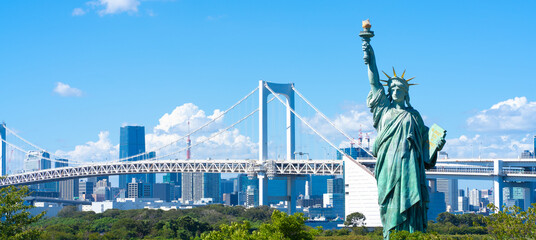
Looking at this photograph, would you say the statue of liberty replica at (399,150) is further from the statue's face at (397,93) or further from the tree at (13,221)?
the tree at (13,221)

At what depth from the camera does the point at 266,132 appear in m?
75.1

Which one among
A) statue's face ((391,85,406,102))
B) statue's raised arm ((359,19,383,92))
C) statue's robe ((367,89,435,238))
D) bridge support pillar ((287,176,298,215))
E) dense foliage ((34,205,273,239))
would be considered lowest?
dense foliage ((34,205,273,239))

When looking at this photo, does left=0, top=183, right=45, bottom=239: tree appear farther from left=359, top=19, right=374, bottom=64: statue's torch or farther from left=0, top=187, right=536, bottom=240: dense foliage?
left=359, top=19, right=374, bottom=64: statue's torch

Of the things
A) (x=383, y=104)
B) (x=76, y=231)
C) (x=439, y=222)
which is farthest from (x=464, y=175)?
(x=383, y=104)

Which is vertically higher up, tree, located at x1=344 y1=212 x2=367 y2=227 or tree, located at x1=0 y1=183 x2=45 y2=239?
tree, located at x1=0 y1=183 x2=45 y2=239

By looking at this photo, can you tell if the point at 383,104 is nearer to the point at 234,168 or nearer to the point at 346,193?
the point at 346,193

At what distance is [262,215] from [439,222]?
15.6 m

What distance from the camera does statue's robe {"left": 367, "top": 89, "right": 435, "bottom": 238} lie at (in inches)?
870

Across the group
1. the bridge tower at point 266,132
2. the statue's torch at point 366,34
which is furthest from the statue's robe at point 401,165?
the bridge tower at point 266,132

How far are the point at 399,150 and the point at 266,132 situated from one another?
52935mm

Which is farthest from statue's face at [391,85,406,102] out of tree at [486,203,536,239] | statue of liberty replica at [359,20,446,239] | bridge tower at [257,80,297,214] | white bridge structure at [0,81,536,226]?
bridge tower at [257,80,297,214]

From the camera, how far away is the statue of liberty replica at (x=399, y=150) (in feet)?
72.6

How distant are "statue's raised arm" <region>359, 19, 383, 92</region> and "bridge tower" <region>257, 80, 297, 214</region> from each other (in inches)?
2033

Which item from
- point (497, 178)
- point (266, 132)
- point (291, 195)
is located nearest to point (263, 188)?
point (291, 195)
